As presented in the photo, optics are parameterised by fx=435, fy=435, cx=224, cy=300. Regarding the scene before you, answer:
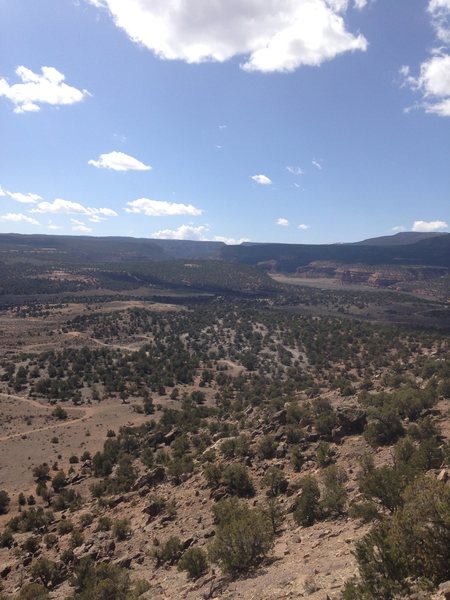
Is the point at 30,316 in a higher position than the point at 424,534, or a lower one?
lower

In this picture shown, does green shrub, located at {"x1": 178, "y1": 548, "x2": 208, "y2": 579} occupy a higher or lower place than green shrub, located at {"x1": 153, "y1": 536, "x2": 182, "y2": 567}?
higher

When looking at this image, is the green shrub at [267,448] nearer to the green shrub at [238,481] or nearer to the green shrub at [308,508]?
the green shrub at [238,481]

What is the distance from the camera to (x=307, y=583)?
10.8m

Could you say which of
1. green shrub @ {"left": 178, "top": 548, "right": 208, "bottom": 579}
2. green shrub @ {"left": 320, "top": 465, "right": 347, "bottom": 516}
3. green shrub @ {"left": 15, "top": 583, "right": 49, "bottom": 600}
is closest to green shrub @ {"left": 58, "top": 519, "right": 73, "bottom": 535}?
green shrub @ {"left": 15, "top": 583, "right": 49, "bottom": 600}

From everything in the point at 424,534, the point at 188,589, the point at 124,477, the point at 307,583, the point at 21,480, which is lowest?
the point at 21,480

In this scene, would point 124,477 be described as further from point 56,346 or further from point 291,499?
point 56,346

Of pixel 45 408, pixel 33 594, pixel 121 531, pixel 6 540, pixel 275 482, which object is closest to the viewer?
pixel 33 594

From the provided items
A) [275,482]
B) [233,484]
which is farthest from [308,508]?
[233,484]

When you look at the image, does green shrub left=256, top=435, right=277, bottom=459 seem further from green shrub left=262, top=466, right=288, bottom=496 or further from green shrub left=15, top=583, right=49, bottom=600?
green shrub left=15, top=583, right=49, bottom=600

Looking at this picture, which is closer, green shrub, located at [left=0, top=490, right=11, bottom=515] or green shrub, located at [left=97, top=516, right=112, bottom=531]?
green shrub, located at [left=97, top=516, right=112, bottom=531]

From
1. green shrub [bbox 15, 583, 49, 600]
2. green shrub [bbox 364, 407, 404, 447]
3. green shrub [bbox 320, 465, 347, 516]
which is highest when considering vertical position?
green shrub [bbox 364, 407, 404, 447]

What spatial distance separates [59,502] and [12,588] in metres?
9.48

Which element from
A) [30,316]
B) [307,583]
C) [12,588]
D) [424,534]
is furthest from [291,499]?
[30,316]

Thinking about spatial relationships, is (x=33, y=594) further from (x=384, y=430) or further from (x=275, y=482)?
(x=384, y=430)
